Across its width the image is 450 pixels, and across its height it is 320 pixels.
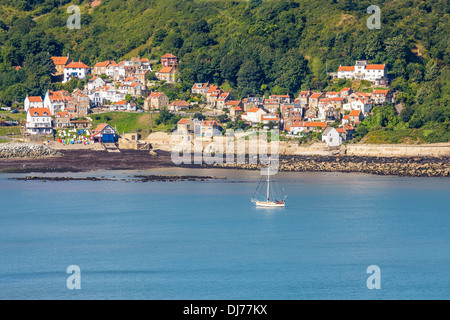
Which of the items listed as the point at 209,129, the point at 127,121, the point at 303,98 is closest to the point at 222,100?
the point at 303,98

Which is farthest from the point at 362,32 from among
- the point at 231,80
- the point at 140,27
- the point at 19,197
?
the point at 19,197

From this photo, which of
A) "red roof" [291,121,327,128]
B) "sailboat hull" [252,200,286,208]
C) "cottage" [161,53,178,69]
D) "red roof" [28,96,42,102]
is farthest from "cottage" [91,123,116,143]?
"sailboat hull" [252,200,286,208]

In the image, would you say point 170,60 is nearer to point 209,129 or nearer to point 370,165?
point 209,129

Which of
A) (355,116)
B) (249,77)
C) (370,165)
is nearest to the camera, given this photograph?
(370,165)

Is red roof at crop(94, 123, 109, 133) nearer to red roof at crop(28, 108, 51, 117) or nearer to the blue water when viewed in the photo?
red roof at crop(28, 108, 51, 117)

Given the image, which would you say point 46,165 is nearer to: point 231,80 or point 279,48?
point 231,80

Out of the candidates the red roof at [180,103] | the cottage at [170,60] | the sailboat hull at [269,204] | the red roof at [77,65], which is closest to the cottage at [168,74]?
the cottage at [170,60]
